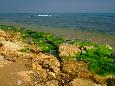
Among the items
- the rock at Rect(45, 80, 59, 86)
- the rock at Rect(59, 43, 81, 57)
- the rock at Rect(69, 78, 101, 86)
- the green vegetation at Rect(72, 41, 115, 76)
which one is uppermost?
the rock at Rect(59, 43, 81, 57)

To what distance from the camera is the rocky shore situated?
11.3 metres

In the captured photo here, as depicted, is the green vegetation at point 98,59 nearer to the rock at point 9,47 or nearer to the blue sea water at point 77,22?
the rock at point 9,47

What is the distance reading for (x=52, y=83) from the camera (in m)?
11.0

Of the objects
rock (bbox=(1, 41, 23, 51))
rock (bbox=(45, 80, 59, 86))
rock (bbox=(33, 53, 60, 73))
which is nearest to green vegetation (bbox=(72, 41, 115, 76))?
rock (bbox=(33, 53, 60, 73))

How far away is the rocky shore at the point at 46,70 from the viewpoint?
11.3 m

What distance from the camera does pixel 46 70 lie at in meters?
12.9

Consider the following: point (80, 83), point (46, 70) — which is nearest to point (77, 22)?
point (46, 70)

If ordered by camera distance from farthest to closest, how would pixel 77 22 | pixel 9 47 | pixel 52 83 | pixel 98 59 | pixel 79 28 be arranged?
pixel 77 22
pixel 79 28
pixel 9 47
pixel 98 59
pixel 52 83

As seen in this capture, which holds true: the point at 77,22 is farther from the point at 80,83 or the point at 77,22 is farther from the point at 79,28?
the point at 80,83

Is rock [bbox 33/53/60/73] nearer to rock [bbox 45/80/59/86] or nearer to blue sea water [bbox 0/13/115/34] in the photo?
rock [bbox 45/80/59/86]

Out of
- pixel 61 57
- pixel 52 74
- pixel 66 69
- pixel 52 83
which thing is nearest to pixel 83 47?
pixel 61 57

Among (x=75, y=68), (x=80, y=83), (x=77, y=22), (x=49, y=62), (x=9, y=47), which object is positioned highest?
(x=9, y=47)

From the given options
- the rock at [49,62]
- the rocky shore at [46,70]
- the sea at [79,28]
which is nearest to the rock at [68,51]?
the rocky shore at [46,70]

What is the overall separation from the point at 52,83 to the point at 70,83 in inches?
33.7
